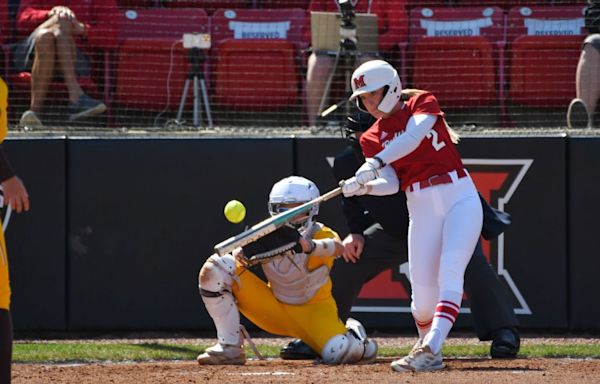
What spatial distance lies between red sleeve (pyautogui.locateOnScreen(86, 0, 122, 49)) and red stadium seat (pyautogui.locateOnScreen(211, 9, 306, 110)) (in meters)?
0.87

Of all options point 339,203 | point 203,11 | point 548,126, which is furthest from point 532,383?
point 203,11

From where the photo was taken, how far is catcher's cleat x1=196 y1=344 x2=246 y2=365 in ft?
20.9

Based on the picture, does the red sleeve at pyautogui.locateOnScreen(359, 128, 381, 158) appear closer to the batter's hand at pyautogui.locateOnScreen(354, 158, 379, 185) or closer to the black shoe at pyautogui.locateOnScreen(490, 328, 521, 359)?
the batter's hand at pyautogui.locateOnScreen(354, 158, 379, 185)

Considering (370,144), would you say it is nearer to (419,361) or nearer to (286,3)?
(419,361)

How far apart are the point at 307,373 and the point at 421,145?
4.43 ft

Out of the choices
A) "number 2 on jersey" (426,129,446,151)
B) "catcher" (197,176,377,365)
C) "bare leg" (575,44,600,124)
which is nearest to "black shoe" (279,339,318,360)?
"catcher" (197,176,377,365)

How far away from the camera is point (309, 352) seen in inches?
270

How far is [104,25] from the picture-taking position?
9484mm

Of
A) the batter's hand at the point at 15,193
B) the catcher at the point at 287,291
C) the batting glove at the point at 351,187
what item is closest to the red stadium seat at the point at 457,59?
the catcher at the point at 287,291

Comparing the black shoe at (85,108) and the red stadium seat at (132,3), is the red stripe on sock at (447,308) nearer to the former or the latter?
the black shoe at (85,108)

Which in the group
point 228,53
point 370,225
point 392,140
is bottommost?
point 370,225

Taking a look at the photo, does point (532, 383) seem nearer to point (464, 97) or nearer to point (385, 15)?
point (464, 97)

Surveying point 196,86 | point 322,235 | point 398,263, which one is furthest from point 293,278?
point 196,86

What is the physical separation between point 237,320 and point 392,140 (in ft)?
4.68
